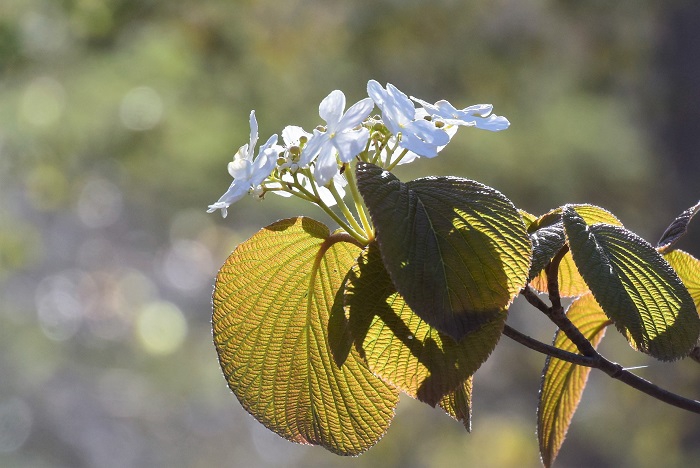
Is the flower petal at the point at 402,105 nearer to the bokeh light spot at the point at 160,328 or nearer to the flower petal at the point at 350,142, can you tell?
the flower petal at the point at 350,142

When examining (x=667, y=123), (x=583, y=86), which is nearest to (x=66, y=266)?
(x=583, y=86)

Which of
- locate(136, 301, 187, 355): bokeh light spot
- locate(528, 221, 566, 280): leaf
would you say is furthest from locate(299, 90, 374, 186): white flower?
locate(136, 301, 187, 355): bokeh light spot

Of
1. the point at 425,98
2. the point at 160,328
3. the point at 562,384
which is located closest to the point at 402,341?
the point at 562,384

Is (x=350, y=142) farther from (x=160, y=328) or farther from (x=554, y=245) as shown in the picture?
(x=160, y=328)

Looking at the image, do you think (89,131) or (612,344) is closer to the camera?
Result: (89,131)

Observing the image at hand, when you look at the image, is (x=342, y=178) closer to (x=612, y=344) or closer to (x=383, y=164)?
(x=383, y=164)

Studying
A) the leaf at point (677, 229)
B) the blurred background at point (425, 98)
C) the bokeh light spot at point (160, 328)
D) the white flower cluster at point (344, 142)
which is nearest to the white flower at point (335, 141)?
the white flower cluster at point (344, 142)

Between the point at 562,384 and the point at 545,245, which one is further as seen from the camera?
the point at 562,384
